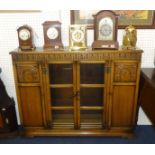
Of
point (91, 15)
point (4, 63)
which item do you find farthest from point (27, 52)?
point (91, 15)

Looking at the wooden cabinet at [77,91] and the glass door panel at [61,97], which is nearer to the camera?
the wooden cabinet at [77,91]

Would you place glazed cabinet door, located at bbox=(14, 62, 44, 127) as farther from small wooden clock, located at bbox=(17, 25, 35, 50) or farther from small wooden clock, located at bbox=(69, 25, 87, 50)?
small wooden clock, located at bbox=(69, 25, 87, 50)

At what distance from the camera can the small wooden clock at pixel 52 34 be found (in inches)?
75.0

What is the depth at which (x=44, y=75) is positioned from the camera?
196 cm

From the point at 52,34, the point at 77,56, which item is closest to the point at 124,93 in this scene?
the point at 77,56

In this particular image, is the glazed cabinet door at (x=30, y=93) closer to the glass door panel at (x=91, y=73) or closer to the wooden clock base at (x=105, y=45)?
the glass door panel at (x=91, y=73)

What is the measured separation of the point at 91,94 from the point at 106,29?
74 cm

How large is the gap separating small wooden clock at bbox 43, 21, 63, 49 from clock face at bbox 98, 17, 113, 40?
0.43m

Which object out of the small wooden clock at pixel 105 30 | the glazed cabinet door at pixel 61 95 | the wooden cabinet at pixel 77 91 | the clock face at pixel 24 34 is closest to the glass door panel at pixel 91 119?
the wooden cabinet at pixel 77 91

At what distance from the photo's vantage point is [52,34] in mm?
1938

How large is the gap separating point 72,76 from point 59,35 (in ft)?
1.48

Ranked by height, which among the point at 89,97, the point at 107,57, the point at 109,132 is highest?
the point at 107,57

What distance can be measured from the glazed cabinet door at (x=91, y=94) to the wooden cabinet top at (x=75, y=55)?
0.08 meters

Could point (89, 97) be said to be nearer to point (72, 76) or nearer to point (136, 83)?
point (72, 76)
